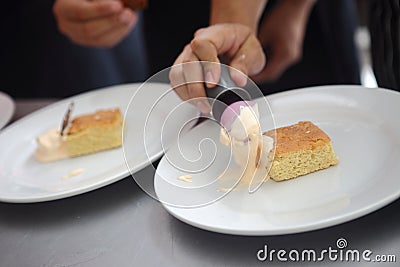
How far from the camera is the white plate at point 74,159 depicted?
0.82m

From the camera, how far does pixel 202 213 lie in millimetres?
693

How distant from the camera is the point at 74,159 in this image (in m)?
0.96

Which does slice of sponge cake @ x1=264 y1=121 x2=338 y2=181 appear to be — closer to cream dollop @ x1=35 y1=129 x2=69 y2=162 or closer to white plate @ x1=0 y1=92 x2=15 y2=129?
cream dollop @ x1=35 y1=129 x2=69 y2=162

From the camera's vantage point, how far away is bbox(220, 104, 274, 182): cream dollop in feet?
2.46

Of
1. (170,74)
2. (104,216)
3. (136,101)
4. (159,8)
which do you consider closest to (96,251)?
(104,216)

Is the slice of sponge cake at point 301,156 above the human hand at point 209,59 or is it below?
below

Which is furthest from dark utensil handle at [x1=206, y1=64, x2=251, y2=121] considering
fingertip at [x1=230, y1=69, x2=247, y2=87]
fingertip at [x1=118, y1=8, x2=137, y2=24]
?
fingertip at [x1=118, y1=8, x2=137, y2=24]

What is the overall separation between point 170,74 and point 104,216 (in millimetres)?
225

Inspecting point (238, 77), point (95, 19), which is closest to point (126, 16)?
point (95, 19)

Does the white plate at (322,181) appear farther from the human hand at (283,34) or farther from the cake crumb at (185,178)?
the human hand at (283,34)

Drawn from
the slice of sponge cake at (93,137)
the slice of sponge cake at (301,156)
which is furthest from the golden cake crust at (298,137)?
the slice of sponge cake at (93,137)

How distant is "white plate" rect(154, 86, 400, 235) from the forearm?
9.1 inches

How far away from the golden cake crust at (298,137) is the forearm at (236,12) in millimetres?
331

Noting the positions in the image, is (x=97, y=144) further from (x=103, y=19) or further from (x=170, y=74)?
(x=103, y=19)
